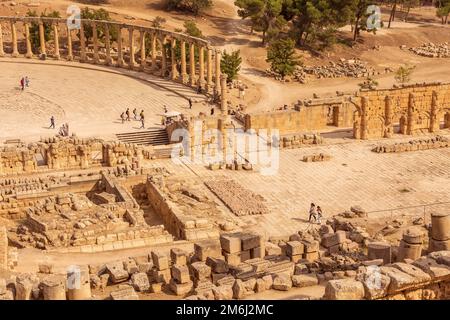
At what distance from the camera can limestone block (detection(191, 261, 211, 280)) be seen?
769 inches

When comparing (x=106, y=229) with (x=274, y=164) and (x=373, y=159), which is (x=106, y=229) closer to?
(x=274, y=164)

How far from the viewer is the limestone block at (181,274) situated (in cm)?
1953

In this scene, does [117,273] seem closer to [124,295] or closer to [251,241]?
[124,295]

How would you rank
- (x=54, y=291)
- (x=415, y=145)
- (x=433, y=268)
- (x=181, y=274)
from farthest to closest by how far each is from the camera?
(x=415, y=145) → (x=181, y=274) → (x=54, y=291) → (x=433, y=268)

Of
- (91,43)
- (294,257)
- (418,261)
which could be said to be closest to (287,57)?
(91,43)

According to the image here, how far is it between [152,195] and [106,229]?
18.4ft

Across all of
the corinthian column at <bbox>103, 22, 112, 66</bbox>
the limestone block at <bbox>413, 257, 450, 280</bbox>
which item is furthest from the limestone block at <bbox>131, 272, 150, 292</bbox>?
the corinthian column at <bbox>103, 22, 112, 66</bbox>

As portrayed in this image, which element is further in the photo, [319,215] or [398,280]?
[319,215]

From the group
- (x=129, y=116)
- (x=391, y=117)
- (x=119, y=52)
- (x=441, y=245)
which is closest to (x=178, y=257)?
(x=441, y=245)

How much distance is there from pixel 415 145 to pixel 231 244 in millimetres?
24146

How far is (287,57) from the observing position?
2422 inches

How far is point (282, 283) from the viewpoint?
18.0 meters

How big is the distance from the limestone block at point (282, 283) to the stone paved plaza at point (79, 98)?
26.1 meters
